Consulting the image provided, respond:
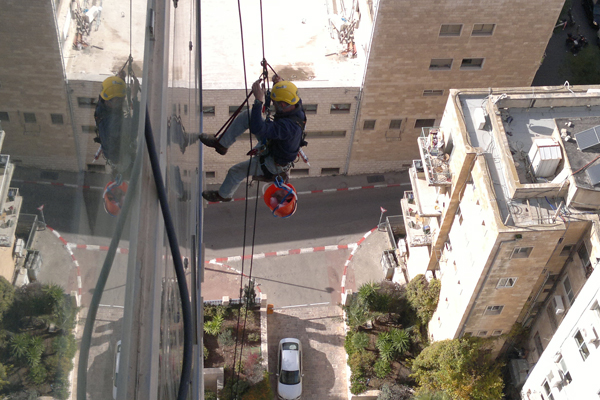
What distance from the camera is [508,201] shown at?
20.8 metres

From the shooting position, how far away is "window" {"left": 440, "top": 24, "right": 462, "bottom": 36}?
2698 centimetres

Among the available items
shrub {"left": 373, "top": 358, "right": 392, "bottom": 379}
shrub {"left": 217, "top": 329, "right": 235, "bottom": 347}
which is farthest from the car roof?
shrub {"left": 373, "top": 358, "right": 392, "bottom": 379}

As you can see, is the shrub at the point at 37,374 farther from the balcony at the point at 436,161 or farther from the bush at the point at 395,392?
the bush at the point at 395,392

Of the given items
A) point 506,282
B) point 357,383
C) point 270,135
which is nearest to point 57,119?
point 270,135

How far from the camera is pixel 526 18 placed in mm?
26703

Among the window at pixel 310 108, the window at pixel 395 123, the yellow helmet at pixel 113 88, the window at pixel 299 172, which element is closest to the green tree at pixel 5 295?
the yellow helmet at pixel 113 88

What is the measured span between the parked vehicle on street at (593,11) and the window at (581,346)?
99.2 ft

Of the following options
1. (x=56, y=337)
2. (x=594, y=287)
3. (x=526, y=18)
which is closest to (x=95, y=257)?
(x=56, y=337)

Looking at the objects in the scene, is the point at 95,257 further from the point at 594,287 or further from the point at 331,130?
the point at 331,130

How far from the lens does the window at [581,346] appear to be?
20.2 m

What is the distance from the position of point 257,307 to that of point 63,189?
25729 millimetres

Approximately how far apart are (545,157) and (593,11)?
29.1 m

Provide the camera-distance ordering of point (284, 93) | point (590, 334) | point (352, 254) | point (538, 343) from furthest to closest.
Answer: point (352, 254)
point (538, 343)
point (590, 334)
point (284, 93)

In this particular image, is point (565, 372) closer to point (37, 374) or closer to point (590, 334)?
point (590, 334)
